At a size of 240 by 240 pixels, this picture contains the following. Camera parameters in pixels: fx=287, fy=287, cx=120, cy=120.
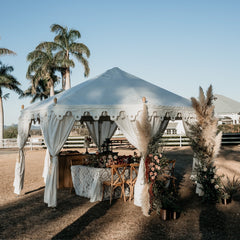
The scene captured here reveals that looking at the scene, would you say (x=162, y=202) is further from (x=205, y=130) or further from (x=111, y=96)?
(x=111, y=96)

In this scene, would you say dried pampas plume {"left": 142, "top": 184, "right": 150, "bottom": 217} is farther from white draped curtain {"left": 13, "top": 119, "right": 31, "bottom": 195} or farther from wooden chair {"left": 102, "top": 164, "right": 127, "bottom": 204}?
white draped curtain {"left": 13, "top": 119, "right": 31, "bottom": 195}

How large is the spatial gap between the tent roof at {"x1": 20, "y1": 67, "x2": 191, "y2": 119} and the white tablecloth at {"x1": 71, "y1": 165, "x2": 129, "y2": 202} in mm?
1492

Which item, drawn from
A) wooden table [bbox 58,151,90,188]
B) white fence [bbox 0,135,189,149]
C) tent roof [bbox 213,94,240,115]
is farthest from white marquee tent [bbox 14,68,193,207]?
tent roof [bbox 213,94,240,115]

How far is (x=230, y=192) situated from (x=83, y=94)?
4.30 metres

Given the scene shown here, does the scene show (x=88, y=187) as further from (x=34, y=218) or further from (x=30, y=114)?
(x=30, y=114)

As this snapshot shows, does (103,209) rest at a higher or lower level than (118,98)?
lower

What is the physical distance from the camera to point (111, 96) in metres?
7.26

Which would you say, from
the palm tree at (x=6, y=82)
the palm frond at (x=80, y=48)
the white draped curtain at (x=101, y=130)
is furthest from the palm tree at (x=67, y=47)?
the white draped curtain at (x=101, y=130)

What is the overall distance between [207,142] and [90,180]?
307 cm

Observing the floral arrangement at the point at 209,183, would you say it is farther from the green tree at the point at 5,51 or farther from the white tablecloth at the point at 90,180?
the green tree at the point at 5,51

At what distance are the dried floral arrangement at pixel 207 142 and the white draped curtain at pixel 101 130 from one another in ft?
16.8

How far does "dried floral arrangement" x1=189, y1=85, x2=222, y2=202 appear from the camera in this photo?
666 centimetres

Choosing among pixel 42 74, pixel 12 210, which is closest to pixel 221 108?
pixel 42 74

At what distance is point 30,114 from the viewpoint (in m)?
8.06
